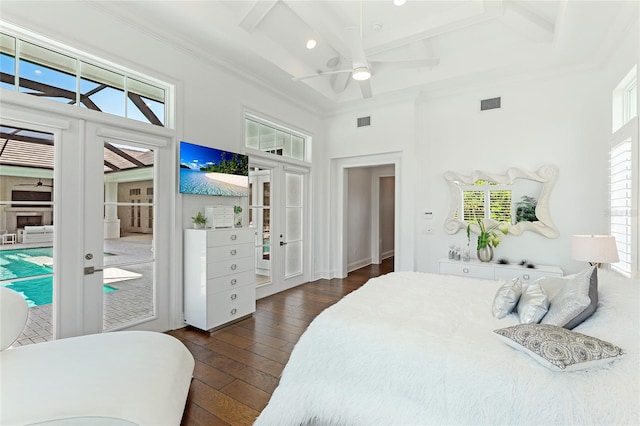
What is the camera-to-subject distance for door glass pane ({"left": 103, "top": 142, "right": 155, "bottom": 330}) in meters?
2.79

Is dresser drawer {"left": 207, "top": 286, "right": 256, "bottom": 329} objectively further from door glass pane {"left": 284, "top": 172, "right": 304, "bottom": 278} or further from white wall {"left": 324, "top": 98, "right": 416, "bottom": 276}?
white wall {"left": 324, "top": 98, "right": 416, "bottom": 276}

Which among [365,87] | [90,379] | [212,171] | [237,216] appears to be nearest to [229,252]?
[237,216]

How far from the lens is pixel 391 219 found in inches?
328

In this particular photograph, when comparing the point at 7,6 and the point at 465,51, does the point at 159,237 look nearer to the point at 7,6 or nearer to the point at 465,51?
the point at 7,6

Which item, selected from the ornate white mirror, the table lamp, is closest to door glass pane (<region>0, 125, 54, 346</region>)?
the table lamp

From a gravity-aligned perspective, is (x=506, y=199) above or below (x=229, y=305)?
above

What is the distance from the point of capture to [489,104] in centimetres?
435

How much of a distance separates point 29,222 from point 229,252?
167 centimetres

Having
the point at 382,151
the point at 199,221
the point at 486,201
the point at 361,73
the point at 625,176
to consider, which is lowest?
the point at 199,221

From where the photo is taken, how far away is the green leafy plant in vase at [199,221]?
10.7 feet

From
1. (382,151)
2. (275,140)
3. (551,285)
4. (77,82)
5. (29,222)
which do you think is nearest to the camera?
(551,285)

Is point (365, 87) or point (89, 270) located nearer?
point (89, 270)

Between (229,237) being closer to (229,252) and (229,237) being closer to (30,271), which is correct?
(229,252)

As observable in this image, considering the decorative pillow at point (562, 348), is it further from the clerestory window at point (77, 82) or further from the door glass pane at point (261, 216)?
the door glass pane at point (261, 216)
